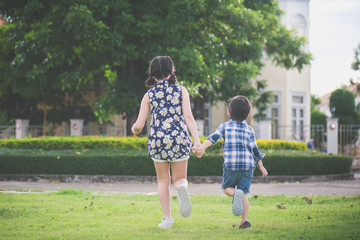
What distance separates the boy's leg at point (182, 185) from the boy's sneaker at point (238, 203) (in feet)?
1.53

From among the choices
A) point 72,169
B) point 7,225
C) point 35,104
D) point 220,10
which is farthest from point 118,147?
point 35,104

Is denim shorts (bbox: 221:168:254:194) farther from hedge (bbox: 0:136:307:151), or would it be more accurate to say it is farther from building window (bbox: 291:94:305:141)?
building window (bbox: 291:94:305:141)

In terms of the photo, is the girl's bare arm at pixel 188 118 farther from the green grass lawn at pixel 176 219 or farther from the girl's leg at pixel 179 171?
the green grass lawn at pixel 176 219

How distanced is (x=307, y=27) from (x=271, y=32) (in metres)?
11.0

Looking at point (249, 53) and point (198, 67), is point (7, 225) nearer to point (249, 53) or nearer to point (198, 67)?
point (198, 67)

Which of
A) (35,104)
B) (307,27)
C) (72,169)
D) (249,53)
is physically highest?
(307,27)

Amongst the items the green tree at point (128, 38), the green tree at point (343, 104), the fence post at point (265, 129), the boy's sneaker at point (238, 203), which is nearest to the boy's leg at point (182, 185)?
the boy's sneaker at point (238, 203)

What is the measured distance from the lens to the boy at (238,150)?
207 inches

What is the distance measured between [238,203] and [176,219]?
48.1 inches

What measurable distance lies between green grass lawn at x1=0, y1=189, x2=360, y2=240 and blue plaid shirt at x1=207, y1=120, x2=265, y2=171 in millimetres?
686

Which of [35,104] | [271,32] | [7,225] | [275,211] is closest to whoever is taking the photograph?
[7,225]

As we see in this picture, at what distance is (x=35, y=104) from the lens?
2859 centimetres

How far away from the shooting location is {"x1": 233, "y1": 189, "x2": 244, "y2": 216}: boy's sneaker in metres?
4.90

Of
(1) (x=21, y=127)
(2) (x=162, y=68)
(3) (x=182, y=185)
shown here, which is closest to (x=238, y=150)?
(3) (x=182, y=185)
